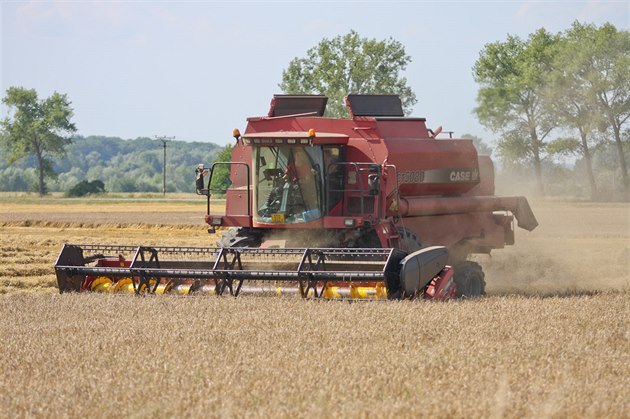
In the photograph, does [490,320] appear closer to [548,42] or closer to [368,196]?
[368,196]

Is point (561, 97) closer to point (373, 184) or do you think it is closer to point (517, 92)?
point (517, 92)

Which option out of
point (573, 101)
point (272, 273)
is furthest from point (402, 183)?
point (573, 101)

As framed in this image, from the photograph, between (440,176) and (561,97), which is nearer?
(440,176)

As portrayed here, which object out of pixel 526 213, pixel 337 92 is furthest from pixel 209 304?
pixel 337 92

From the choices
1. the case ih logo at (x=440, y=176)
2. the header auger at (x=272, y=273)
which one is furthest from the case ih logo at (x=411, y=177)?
the header auger at (x=272, y=273)

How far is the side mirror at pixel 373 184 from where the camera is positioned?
13688 mm

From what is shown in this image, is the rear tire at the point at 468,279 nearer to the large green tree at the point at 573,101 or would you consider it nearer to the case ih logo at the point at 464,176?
the case ih logo at the point at 464,176

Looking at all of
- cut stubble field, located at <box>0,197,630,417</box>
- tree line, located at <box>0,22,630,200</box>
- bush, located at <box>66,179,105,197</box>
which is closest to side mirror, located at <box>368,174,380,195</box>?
cut stubble field, located at <box>0,197,630,417</box>

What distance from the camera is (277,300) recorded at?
12.4m

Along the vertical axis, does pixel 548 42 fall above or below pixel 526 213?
above

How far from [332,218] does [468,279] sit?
2.20 m

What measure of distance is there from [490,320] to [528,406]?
3925mm

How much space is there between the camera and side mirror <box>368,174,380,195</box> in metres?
13.7

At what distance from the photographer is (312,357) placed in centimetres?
836
